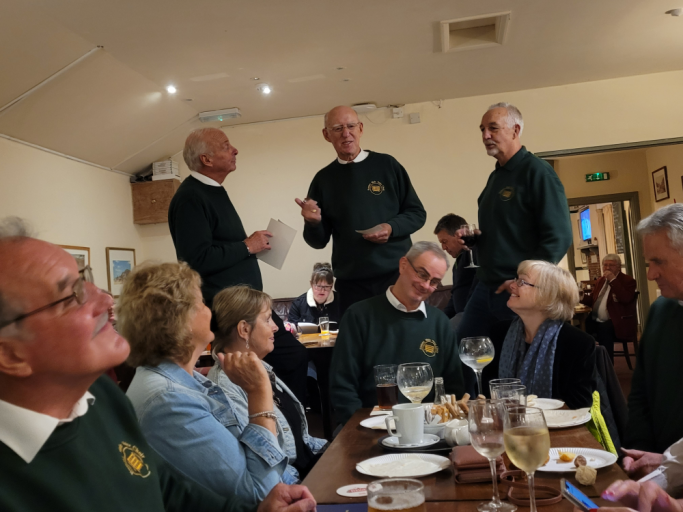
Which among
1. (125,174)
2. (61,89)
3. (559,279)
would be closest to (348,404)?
(559,279)

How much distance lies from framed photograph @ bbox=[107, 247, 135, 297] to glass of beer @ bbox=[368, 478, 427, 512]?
652 cm

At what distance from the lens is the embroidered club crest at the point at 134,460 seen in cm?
111

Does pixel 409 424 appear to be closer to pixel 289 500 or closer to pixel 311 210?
pixel 289 500

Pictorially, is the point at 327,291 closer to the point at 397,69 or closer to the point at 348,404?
the point at 397,69

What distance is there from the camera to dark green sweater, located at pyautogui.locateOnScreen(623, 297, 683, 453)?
1.99 meters

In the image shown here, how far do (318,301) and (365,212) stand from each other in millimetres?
3157

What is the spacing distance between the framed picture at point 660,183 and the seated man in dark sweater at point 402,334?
23.8 ft

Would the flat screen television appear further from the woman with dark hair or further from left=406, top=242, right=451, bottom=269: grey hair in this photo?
left=406, top=242, right=451, bottom=269: grey hair

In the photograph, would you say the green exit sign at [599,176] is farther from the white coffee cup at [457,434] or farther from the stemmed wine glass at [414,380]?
the white coffee cup at [457,434]

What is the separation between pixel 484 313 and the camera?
127 inches

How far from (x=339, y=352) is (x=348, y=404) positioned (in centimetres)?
25

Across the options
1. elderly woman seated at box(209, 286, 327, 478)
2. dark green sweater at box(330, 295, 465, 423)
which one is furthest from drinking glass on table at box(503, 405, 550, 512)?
dark green sweater at box(330, 295, 465, 423)

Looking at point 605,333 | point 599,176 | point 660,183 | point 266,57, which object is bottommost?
point 605,333

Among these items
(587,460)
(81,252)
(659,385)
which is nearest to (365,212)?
(659,385)
